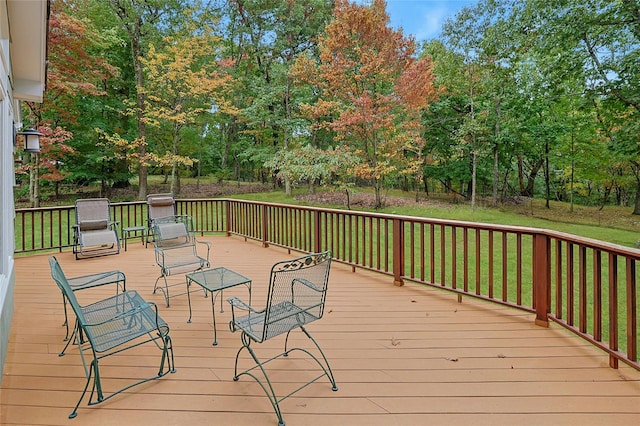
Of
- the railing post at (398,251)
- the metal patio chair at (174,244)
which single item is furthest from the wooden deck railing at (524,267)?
the metal patio chair at (174,244)

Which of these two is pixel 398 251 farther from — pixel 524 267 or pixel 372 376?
pixel 524 267

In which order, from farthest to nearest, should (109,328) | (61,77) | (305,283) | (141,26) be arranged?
(141,26) < (61,77) < (109,328) < (305,283)

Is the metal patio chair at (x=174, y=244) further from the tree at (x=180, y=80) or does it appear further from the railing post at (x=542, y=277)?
the tree at (x=180, y=80)

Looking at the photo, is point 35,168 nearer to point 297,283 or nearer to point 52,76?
point 52,76

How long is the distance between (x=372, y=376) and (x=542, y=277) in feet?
5.95

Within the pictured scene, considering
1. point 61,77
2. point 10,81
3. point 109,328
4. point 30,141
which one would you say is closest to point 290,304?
point 109,328

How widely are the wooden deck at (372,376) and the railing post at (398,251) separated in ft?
2.42

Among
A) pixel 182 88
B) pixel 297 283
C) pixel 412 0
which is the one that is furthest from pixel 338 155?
pixel 297 283

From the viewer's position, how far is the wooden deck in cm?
198

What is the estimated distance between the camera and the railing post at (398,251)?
433 centimetres

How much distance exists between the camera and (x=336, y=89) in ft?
39.2

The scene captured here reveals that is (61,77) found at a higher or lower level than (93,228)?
higher

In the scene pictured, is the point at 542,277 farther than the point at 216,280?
No

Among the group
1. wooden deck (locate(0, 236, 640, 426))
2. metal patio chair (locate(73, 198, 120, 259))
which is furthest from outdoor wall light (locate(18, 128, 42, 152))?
wooden deck (locate(0, 236, 640, 426))
